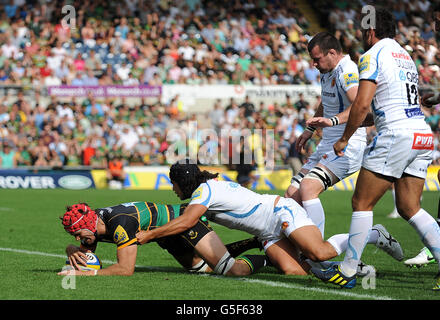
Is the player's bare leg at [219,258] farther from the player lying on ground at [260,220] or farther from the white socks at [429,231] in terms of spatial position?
the white socks at [429,231]

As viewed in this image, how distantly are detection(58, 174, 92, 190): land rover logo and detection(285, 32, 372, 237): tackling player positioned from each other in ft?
55.4

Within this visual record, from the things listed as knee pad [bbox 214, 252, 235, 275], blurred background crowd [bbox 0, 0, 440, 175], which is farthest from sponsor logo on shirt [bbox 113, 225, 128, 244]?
blurred background crowd [bbox 0, 0, 440, 175]

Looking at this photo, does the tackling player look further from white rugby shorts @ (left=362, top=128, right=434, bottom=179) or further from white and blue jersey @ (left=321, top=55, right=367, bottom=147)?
white rugby shorts @ (left=362, top=128, right=434, bottom=179)

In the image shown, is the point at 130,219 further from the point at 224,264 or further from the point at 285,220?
the point at 285,220

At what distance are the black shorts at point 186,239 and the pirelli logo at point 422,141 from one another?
2245 mm

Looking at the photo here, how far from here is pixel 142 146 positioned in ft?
81.3

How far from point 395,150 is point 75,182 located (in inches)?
759

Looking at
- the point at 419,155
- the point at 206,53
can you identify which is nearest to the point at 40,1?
the point at 206,53

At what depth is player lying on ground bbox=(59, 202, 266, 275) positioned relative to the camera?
6.91 meters

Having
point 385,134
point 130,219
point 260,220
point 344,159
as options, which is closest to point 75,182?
point 344,159

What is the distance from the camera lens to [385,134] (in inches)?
244

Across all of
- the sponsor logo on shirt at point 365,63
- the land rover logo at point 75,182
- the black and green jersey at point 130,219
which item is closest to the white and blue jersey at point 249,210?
the black and green jersey at point 130,219

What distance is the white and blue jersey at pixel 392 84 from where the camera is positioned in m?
6.08
